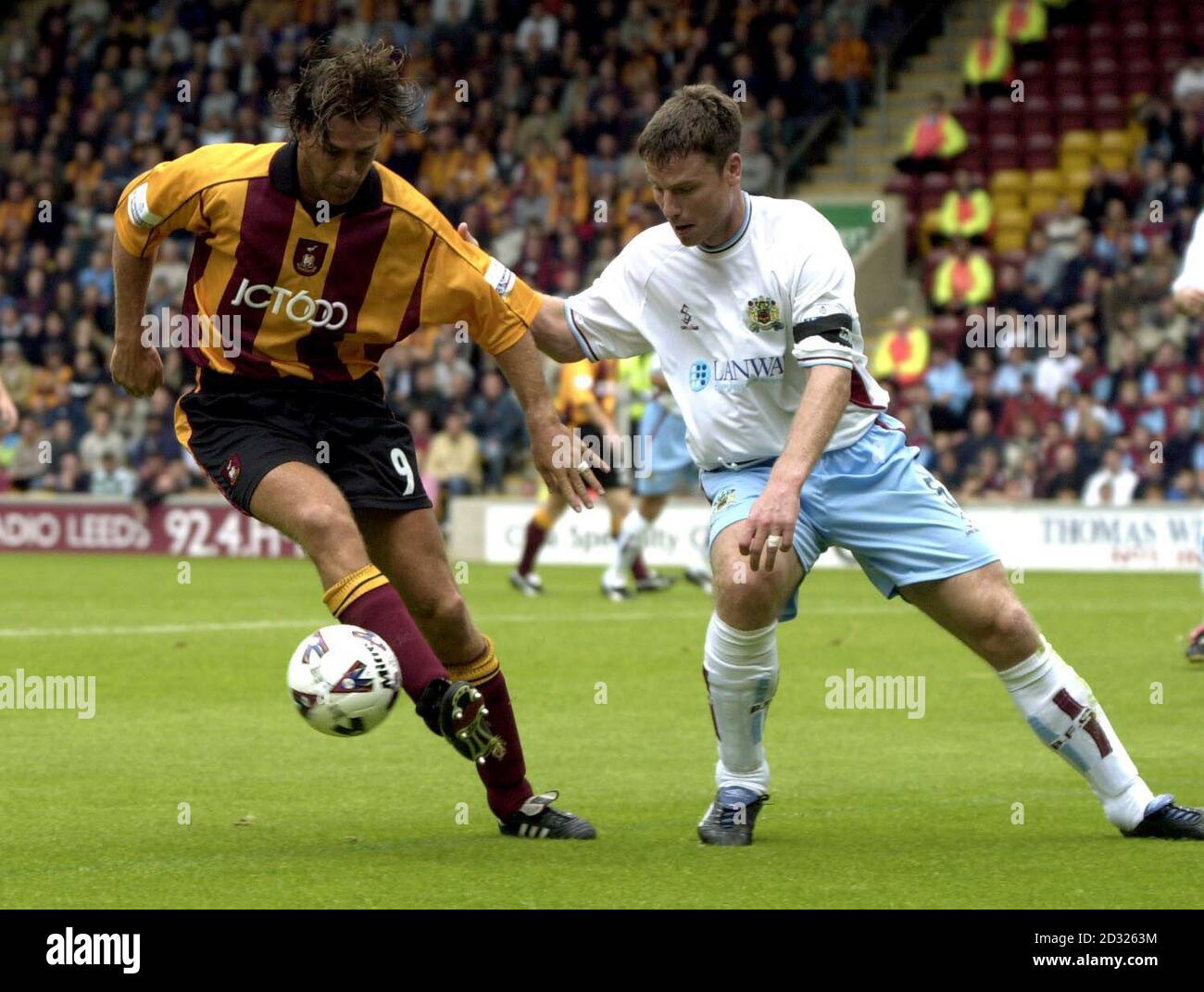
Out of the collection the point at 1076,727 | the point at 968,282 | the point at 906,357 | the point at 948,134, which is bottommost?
the point at 1076,727

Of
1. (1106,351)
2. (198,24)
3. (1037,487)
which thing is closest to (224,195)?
(1037,487)

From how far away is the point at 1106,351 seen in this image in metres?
21.6

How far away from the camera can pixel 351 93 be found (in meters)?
5.71

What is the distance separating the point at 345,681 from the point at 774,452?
1.49m

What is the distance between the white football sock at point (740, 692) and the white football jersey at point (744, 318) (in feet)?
1.69

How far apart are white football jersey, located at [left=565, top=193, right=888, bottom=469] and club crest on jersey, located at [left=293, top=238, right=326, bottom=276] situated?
86cm

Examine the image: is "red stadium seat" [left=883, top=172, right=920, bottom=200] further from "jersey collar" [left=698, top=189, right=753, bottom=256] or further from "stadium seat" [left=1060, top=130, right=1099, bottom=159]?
"jersey collar" [left=698, top=189, right=753, bottom=256]

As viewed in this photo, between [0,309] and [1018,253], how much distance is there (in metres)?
12.2

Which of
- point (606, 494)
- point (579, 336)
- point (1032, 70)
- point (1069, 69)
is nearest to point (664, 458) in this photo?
point (606, 494)

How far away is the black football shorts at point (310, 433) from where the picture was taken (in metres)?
6.04

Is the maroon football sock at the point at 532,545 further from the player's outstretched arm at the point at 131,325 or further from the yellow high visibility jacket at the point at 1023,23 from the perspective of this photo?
the yellow high visibility jacket at the point at 1023,23

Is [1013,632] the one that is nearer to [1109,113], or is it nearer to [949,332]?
[949,332]
